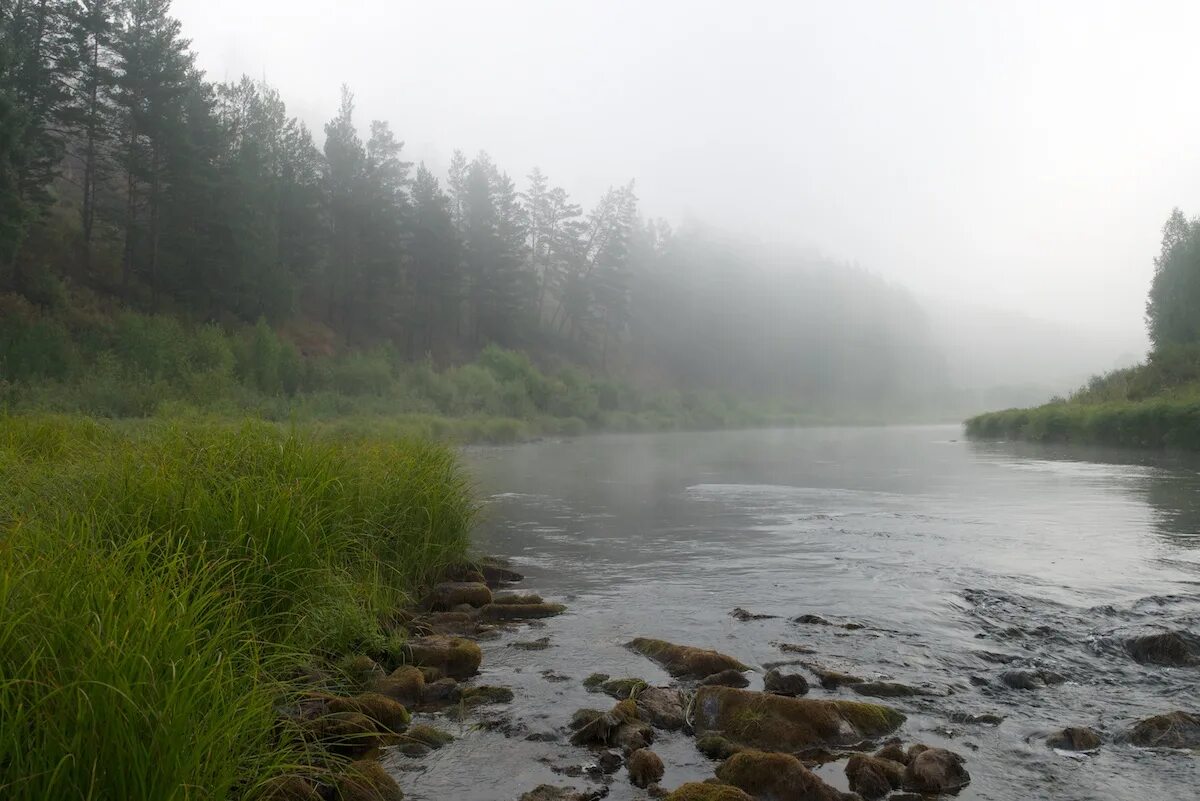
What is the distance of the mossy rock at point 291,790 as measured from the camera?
371 cm

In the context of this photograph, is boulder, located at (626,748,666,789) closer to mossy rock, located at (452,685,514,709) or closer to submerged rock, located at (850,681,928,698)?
mossy rock, located at (452,685,514,709)

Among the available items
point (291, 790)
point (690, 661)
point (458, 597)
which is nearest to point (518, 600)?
point (458, 597)

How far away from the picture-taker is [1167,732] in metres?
5.04

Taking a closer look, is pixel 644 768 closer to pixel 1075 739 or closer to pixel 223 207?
pixel 1075 739

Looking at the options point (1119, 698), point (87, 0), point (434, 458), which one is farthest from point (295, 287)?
point (1119, 698)

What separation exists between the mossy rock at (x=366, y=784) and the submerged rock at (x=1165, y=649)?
6223 mm

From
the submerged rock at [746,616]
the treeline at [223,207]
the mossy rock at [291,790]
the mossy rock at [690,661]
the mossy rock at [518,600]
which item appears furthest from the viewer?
the treeline at [223,207]

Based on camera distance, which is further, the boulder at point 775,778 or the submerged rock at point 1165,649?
the submerged rock at point 1165,649

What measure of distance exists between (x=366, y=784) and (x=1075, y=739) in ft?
14.6

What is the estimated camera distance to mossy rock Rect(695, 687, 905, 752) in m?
Answer: 5.04

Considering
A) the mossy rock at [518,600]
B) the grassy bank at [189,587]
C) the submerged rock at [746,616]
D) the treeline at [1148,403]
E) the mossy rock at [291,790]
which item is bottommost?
the submerged rock at [746,616]

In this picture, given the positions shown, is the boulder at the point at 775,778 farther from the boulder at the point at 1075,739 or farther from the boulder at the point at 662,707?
the boulder at the point at 1075,739

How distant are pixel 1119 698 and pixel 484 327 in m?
66.0

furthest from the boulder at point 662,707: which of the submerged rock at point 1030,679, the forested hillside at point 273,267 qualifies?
the forested hillside at point 273,267
